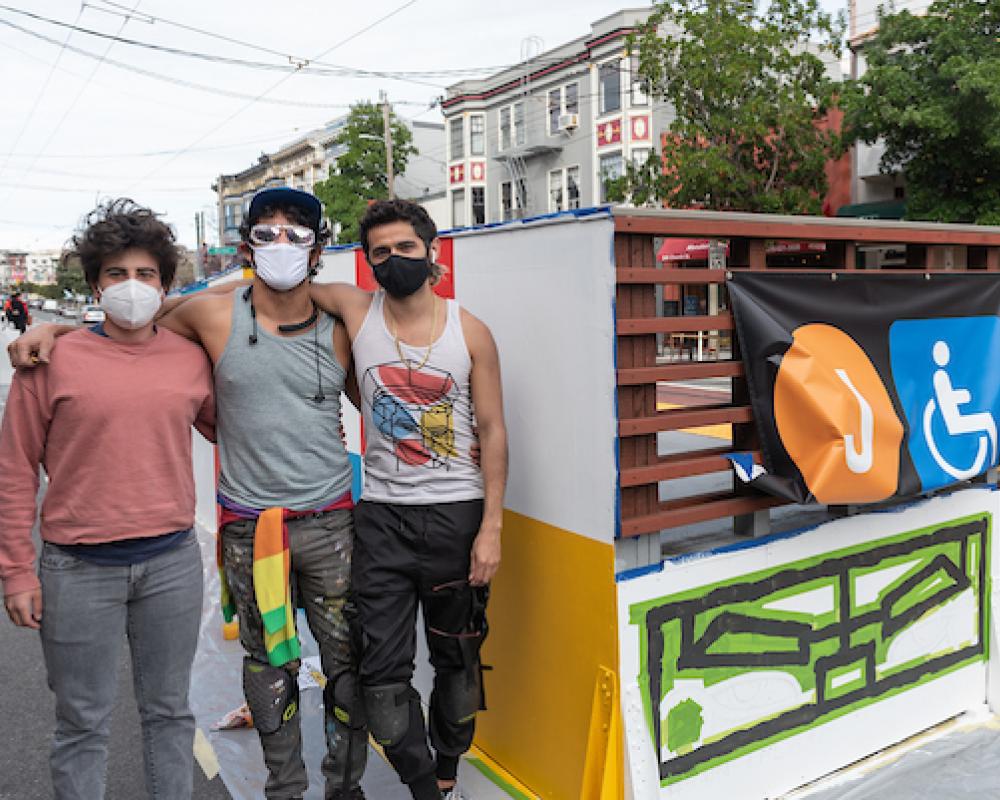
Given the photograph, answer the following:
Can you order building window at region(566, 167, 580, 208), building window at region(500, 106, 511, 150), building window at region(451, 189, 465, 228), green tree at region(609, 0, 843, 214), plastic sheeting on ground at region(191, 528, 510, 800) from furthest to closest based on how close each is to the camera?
1. building window at region(451, 189, 465, 228)
2. building window at region(500, 106, 511, 150)
3. building window at region(566, 167, 580, 208)
4. green tree at region(609, 0, 843, 214)
5. plastic sheeting on ground at region(191, 528, 510, 800)

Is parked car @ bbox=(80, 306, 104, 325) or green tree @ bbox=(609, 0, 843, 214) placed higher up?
green tree @ bbox=(609, 0, 843, 214)

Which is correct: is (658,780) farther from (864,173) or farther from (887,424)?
(864,173)

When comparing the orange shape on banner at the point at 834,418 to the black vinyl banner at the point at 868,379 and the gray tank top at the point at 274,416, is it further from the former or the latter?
Answer: the gray tank top at the point at 274,416

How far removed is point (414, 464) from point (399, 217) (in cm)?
76

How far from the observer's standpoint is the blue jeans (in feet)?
7.68

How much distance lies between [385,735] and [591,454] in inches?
43.1

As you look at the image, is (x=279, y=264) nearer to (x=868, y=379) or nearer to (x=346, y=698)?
(x=346, y=698)

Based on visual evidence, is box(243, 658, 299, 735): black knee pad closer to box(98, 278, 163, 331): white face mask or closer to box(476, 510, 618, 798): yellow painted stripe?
box(476, 510, 618, 798): yellow painted stripe

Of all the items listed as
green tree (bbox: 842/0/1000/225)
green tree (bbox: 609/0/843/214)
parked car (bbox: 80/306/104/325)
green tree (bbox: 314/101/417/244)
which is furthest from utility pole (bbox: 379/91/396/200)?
green tree (bbox: 842/0/1000/225)

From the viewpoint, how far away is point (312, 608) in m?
2.75

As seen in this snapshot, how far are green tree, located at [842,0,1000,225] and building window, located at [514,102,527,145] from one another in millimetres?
17781

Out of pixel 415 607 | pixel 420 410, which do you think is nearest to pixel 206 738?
pixel 415 607

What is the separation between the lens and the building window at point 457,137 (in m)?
37.0

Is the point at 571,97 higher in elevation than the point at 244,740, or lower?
higher
